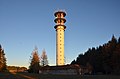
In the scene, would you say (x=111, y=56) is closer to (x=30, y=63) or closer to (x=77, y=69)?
(x=77, y=69)

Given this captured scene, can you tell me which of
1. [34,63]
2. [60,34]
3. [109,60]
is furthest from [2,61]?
[109,60]

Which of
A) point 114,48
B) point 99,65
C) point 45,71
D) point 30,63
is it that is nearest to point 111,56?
point 114,48

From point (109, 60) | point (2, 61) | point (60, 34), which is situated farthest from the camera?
point (60, 34)

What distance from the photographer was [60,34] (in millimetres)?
98562

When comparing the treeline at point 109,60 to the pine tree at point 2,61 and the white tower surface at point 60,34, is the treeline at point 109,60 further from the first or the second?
the pine tree at point 2,61

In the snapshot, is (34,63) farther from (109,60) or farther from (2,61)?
(109,60)

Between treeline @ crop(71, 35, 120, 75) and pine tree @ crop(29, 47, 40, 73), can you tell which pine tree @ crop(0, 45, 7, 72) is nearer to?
pine tree @ crop(29, 47, 40, 73)

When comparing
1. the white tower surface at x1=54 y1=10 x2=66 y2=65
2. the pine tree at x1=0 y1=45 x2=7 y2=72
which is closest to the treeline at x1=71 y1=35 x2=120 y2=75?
the white tower surface at x1=54 y1=10 x2=66 y2=65

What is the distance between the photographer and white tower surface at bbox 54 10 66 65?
95250 millimetres

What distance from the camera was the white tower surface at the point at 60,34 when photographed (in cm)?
9525

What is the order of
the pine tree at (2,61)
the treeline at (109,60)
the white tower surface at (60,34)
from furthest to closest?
the white tower surface at (60,34)
the pine tree at (2,61)
the treeline at (109,60)

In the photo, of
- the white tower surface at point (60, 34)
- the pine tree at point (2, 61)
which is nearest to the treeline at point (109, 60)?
the white tower surface at point (60, 34)

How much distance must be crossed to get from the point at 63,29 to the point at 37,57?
60.5 feet

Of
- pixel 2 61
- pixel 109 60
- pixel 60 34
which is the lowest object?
pixel 109 60
